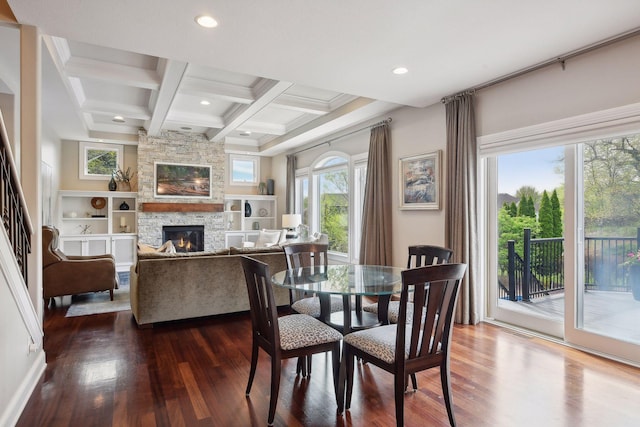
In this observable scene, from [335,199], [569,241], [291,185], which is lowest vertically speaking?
[569,241]

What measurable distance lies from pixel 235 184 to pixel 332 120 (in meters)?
4.07

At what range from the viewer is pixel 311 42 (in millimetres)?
2928

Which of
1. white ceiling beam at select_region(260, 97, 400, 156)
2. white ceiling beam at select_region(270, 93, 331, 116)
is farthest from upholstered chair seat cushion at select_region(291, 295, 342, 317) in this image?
white ceiling beam at select_region(270, 93, 331, 116)

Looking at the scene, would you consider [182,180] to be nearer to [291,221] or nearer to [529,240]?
[291,221]

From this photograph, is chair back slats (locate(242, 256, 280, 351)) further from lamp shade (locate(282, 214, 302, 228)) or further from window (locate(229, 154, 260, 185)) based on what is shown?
window (locate(229, 154, 260, 185))

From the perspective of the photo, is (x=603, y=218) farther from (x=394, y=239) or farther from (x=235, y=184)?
(x=235, y=184)

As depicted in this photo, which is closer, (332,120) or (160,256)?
(160,256)

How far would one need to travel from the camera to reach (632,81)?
282 cm

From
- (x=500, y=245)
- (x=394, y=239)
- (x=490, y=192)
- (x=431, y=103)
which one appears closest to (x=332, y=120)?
(x=431, y=103)

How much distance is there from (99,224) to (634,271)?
8.55 m

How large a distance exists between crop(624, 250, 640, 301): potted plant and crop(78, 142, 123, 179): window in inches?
333

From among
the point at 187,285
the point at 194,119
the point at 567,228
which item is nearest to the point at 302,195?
the point at 194,119

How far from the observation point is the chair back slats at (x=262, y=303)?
6.70 feet

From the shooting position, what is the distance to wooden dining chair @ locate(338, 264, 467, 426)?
1.84 m
